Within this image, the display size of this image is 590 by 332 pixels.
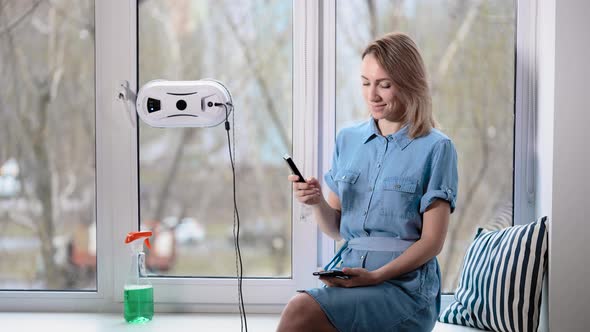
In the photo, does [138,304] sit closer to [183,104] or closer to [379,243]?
[183,104]

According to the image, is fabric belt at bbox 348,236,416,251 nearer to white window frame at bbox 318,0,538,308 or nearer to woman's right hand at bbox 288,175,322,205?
woman's right hand at bbox 288,175,322,205

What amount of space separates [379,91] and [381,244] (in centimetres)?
39

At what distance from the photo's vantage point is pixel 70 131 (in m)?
2.14

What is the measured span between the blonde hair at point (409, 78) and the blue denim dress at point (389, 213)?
42 millimetres

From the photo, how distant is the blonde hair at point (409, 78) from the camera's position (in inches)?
65.1

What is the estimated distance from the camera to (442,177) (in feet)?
5.30

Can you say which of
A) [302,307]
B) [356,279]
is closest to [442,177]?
[356,279]

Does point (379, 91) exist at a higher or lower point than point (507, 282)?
higher

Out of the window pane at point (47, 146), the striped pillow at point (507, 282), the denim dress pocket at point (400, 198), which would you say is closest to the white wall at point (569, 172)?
the striped pillow at point (507, 282)

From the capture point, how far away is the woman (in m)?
1.52

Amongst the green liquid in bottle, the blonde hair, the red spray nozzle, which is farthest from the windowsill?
the blonde hair

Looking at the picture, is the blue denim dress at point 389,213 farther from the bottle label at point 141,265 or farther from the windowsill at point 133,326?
the bottle label at point 141,265

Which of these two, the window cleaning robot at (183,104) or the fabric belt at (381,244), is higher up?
the window cleaning robot at (183,104)

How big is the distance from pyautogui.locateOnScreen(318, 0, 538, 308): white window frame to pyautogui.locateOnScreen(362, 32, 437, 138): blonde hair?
395 mm
